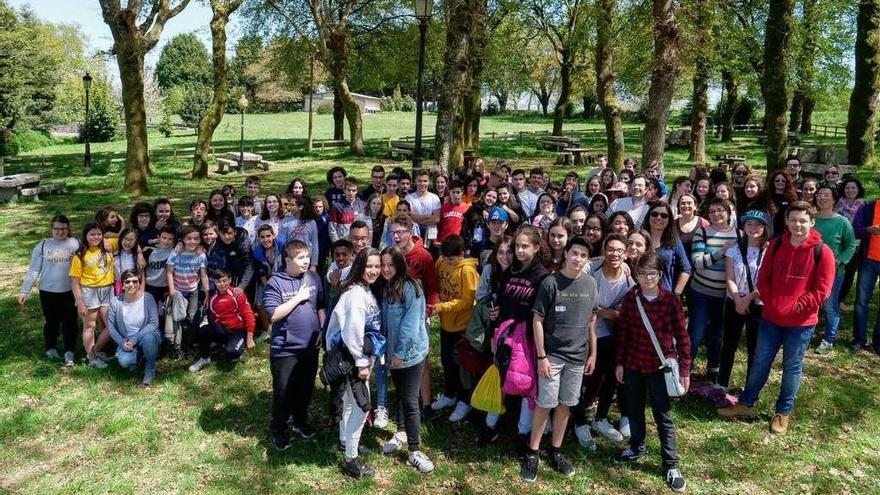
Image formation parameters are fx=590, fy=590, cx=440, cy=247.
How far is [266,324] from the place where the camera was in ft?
24.3

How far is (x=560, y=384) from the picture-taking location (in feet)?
15.1

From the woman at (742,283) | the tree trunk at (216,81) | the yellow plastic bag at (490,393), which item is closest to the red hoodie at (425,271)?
the yellow plastic bag at (490,393)

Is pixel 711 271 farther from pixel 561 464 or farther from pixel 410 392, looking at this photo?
pixel 410 392

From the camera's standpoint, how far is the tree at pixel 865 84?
14703 mm

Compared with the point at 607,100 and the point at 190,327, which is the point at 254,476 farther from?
the point at 607,100

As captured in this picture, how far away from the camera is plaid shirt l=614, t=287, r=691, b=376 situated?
14.8ft

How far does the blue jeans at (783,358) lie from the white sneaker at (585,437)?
163 cm

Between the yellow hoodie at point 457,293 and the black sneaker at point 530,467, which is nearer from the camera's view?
the black sneaker at point 530,467

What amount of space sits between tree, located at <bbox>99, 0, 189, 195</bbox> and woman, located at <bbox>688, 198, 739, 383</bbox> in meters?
15.5

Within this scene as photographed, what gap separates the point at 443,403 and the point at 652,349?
211cm

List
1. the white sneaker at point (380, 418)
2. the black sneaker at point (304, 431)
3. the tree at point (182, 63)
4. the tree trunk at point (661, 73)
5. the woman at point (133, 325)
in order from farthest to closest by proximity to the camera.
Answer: the tree at point (182, 63)
the tree trunk at point (661, 73)
the woman at point (133, 325)
the white sneaker at point (380, 418)
the black sneaker at point (304, 431)

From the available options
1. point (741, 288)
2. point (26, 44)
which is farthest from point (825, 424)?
point (26, 44)

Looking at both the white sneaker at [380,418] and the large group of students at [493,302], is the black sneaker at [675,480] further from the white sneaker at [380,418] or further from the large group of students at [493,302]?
the white sneaker at [380,418]

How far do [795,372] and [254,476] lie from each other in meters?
4.73
